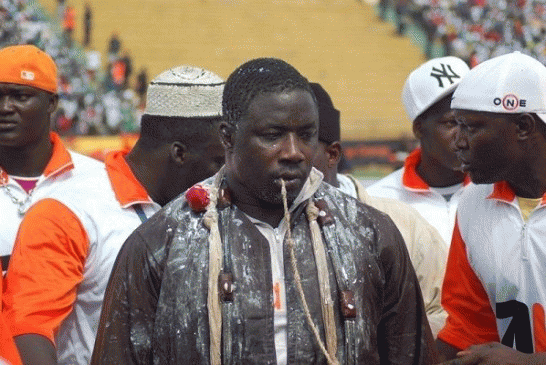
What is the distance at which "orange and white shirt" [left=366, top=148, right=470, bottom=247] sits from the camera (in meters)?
5.46

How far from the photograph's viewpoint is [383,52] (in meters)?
32.9

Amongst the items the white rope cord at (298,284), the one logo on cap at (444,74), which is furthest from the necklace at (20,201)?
the white rope cord at (298,284)

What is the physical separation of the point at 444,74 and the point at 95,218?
7.91ft

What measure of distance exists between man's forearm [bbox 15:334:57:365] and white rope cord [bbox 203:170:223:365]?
93cm

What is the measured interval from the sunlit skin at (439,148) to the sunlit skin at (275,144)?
108 inches

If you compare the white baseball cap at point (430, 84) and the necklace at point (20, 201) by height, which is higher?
the white baseball cap at point (430, 84)

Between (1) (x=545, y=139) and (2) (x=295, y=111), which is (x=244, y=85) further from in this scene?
(1) (x=545, y=139)

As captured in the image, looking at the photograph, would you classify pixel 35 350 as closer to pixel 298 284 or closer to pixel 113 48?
pixel 298 284

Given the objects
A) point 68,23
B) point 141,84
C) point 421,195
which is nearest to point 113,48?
point 68,23

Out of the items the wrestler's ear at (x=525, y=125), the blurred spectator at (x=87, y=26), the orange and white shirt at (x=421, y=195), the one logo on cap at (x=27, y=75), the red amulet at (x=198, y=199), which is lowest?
the blurred spectator at (x=87, y=26)

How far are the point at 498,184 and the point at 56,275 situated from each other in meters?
1.55

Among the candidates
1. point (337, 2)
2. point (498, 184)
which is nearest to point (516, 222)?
point (498, 184)

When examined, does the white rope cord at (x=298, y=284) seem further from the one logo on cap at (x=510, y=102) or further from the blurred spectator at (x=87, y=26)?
the blurred spectator at (x=87, y=26)

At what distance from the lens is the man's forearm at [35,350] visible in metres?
3.51
